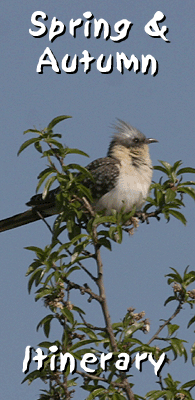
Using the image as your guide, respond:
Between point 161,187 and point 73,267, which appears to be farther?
point 161,187

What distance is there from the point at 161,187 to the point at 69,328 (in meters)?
1.64

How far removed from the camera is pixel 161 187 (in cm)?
598

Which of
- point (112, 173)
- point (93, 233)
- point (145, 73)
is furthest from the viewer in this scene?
point (145, 73)

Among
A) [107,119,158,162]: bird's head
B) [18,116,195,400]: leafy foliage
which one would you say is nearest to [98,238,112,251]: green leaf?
[18,116,195,400]: leafy foliage

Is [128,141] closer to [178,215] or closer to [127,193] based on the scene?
[127,193]

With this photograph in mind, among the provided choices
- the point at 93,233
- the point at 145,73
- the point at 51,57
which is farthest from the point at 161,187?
the point at 51,57

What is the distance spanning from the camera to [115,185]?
7809 mm

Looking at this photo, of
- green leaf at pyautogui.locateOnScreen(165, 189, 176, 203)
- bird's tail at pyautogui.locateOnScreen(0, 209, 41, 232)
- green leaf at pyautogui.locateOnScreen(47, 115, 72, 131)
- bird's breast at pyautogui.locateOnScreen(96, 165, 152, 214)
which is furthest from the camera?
bird's tail at pyautogui.locateOnScreen(0, 209, 41, 232)

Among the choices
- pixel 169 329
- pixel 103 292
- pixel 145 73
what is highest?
pixel 145 73

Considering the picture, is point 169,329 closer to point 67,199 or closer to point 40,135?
point 67,199

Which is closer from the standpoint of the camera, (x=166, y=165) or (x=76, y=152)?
(x=76, y=152)

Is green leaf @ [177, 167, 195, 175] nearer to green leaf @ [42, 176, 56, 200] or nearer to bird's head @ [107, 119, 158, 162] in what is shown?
green leaf @ [42, 176, 56, 200]

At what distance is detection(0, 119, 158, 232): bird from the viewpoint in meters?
7.71

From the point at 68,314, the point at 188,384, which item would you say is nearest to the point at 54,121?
the point at 68,314
